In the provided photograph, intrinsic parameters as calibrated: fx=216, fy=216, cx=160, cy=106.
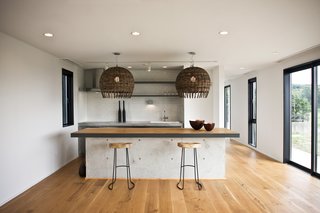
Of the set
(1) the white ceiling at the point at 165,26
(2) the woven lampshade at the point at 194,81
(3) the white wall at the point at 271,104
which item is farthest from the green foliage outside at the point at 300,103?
(2) the woven lampshade at the point at 194,81

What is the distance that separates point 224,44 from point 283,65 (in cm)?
248

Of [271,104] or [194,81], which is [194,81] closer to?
[194,81]

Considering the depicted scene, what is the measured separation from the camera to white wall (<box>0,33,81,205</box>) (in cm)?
330

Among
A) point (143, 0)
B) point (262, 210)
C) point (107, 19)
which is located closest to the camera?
point (143, 0)

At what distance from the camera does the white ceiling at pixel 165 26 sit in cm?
237

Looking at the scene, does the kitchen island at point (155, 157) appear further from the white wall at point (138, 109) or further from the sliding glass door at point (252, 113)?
the sliding glass door at point (252, 113)

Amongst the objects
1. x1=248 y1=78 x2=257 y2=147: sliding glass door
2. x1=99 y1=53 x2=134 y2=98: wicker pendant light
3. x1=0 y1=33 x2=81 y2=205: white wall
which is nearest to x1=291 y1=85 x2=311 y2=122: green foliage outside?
x1=248 y1=78 x2=257 y2=147: sliding glass door

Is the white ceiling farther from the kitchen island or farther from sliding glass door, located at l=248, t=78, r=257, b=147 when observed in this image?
sliding glass door, located at l=248, t=78, r=257, b=147

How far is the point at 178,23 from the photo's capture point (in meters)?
2.88

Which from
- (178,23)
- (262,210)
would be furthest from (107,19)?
(262,210)

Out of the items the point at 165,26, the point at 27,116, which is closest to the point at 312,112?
the point at 165,26

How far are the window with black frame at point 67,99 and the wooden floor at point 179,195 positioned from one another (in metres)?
1.47

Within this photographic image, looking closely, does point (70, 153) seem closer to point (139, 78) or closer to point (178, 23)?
point (139, 78)

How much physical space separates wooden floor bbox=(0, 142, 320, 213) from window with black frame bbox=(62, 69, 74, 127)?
1.47 m
